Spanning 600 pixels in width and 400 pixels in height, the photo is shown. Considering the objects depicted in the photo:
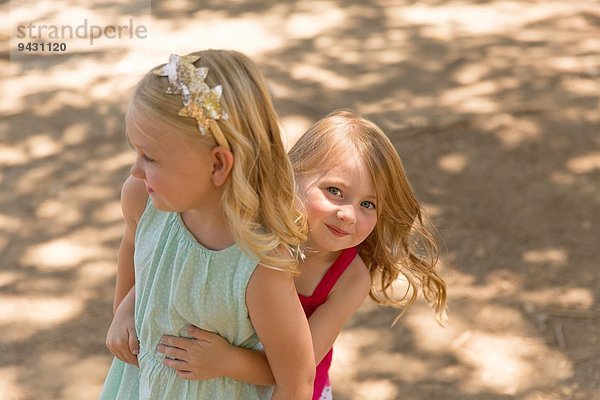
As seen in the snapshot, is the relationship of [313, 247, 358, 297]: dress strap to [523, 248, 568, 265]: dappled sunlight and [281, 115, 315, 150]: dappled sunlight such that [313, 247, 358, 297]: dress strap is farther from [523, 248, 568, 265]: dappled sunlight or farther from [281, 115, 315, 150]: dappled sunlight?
[281, 115, 315, 150]: dappled sunlight

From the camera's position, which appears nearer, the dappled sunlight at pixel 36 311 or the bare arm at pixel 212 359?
the bare arm at pixel 212 359

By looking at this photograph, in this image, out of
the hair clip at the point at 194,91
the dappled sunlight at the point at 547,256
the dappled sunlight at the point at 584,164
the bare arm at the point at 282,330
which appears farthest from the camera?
the dappled sunlight at the point at 584,164

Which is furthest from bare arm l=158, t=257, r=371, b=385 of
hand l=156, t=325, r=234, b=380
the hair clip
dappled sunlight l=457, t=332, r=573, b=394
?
dappled sunlight l=457, t=332, r=573, b=394

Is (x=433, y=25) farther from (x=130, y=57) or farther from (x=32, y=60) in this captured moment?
(x=32, y=60)

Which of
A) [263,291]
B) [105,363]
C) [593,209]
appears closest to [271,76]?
[593,209]

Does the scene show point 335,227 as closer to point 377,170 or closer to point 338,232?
point 338,232

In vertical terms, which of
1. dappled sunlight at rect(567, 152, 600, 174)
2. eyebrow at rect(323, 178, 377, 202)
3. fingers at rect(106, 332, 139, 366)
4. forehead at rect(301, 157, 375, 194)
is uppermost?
forehead at rect(301, 157, 375, 194)

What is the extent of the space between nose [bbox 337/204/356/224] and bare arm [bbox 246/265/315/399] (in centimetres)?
24

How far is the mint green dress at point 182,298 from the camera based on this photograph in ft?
6.44

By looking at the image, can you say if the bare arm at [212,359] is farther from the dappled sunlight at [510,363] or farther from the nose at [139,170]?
the dappled sunlight at [510,363]

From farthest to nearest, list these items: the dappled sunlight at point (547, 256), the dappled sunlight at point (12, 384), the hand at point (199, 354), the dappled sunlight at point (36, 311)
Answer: the dappled sunlight at point (547, 256), the dappled sunlight at point (36, 311), the dappled sunlight at point (12, 384), the hand at point (199, 354)

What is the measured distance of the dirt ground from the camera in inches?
147

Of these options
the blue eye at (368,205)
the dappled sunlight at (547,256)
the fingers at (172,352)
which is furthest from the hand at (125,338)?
the dappled sunlight at (547,256)

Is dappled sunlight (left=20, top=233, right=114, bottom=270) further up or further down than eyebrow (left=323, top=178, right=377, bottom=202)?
further down
